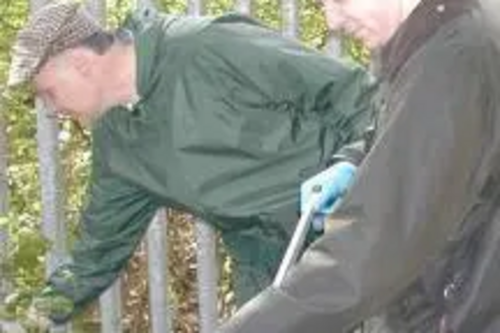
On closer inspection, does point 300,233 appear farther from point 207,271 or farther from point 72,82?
point 207,271

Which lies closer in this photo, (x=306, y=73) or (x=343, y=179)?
(x=343, y=179)

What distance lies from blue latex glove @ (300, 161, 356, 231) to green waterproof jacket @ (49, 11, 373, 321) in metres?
0.80

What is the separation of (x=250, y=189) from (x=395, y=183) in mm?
1454

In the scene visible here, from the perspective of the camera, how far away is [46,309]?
3.54 meters

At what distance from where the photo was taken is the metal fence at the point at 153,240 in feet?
14.2

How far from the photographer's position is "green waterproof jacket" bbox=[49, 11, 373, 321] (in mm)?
3635

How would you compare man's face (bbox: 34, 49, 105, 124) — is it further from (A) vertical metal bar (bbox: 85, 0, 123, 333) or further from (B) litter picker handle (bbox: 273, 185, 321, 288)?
(B) litter picker handle (bbox: 273, 185, 321, 288)

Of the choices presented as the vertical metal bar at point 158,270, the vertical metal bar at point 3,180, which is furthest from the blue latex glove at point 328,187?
the vertical metal bar at point 158,270

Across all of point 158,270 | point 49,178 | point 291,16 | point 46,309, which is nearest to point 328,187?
point 46,309

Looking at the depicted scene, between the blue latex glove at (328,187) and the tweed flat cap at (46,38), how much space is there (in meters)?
1.08

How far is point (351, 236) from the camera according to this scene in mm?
2225

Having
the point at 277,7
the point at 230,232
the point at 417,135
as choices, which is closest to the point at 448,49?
the point at 417,135

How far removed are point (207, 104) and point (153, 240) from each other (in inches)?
39.0

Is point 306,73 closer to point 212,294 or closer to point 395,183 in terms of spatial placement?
point 212,294
